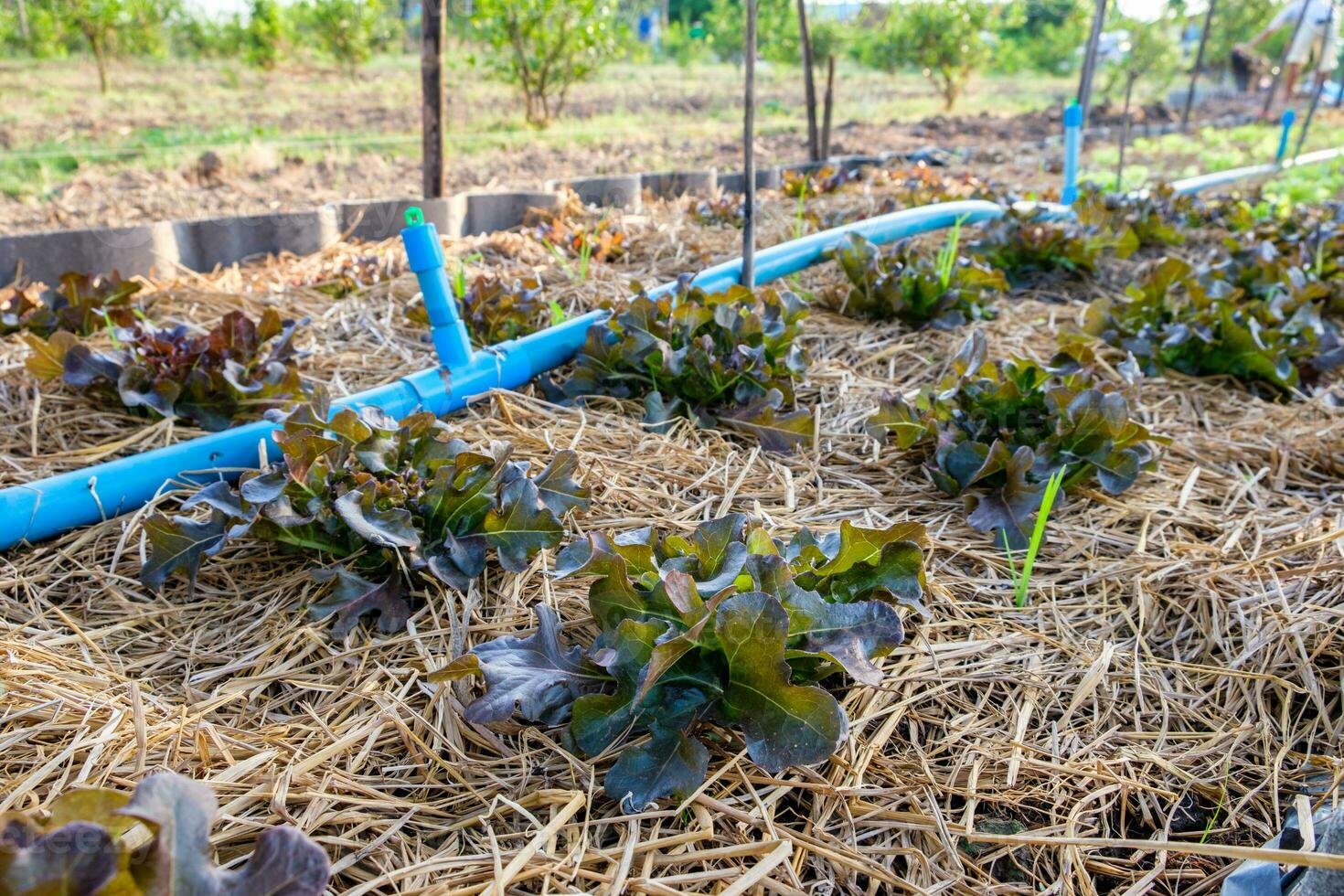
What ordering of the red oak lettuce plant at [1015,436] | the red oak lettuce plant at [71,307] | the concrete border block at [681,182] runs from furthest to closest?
the concrete border block at [681,182]
the red oak lettuce plant at [71,307]
the red oak lettuce plant at [1015,436]

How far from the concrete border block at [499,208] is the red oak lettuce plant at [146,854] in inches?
150

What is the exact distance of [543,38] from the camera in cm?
927

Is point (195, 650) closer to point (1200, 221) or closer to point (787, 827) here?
point (787, 827)

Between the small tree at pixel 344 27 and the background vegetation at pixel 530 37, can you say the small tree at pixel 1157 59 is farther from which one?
the small tree at pixel 344 27

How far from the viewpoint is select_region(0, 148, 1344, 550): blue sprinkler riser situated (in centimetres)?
158

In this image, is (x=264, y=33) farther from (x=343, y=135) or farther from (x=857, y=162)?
(x=857, y=162)

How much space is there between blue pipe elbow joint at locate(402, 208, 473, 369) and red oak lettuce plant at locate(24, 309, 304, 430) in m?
0.35

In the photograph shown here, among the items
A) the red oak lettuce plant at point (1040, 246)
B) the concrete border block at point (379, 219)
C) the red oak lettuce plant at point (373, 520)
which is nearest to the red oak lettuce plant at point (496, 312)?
the red oak lettuce plant at point (373, 520)

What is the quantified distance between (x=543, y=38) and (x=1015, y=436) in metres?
8.91

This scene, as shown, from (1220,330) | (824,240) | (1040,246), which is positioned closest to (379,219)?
(824,240)

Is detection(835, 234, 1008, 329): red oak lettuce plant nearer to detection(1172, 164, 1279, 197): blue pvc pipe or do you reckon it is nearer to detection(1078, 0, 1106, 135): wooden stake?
detection(1078, 0, 1106, 135): wooden stake

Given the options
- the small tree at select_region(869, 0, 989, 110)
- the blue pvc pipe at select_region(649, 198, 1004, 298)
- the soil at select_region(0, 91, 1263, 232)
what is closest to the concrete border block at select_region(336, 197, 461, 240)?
the soil at select_region(0, 91, 1263, 232)

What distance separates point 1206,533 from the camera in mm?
1751

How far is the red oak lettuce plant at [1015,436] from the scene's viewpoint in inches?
67.3
